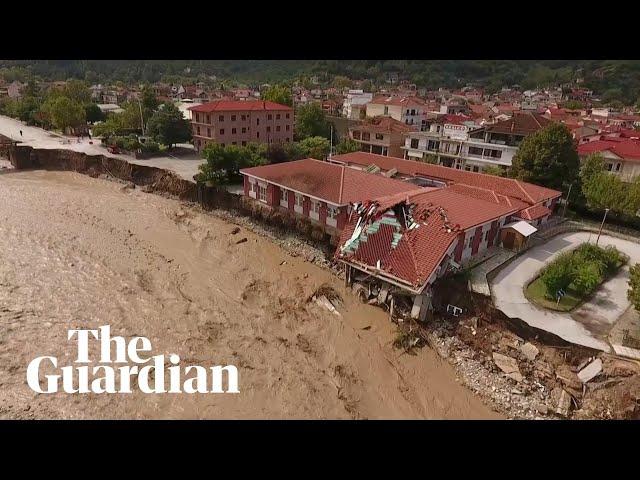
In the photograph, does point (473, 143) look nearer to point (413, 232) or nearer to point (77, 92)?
point (413, 232)

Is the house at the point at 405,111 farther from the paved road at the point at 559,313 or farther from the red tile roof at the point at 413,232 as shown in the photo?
the paved road at the point at 559,313

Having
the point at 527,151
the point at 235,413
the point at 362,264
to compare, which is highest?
the point at 527,151

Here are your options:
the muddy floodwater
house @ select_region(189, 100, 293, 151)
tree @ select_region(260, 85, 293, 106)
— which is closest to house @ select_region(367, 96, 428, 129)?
tree @ select_region(260, 85, 293, 106)

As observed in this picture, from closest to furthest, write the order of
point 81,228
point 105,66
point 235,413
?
point 235,413
point 81,228
point 105,66

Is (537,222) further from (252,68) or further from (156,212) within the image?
(252,68)

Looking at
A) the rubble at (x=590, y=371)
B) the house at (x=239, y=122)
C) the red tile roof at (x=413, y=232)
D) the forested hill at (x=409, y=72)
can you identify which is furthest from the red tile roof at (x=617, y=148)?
the forested hill at (x=409, y=72)

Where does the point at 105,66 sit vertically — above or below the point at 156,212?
above

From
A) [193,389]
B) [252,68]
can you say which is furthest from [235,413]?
[252,68]
